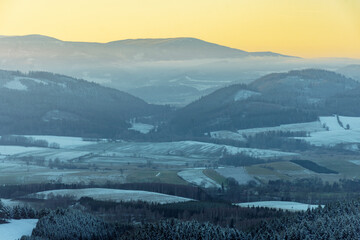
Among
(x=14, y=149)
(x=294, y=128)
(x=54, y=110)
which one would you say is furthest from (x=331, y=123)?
(x=14, y=149)

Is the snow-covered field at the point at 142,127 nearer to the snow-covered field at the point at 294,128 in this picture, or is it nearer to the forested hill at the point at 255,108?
the forested hill at the point at 255,108

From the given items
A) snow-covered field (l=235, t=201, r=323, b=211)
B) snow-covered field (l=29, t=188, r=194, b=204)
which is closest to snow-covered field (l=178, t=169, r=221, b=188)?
snow-covered field (l=29, t=188, r=194, b=204)

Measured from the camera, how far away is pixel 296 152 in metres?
124

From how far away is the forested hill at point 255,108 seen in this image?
159m

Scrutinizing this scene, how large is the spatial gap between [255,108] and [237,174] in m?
75.6

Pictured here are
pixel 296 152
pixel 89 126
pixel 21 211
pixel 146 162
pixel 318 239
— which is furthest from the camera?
pixel 89 126

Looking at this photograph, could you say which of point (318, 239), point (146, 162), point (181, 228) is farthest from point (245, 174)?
point (318, 239)

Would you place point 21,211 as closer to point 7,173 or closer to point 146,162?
point 7,173

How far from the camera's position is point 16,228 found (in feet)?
172

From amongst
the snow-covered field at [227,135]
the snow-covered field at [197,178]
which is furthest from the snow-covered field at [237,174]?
the snow-covered field at [227,135]

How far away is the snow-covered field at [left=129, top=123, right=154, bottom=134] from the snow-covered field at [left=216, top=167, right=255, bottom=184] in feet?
189

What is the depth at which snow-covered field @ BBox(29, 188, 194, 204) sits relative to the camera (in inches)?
2805

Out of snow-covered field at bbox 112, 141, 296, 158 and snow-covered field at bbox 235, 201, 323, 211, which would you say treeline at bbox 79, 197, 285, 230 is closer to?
snow-covered field at bbox 235, 201, 323, 211

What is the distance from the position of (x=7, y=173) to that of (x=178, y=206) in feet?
118
